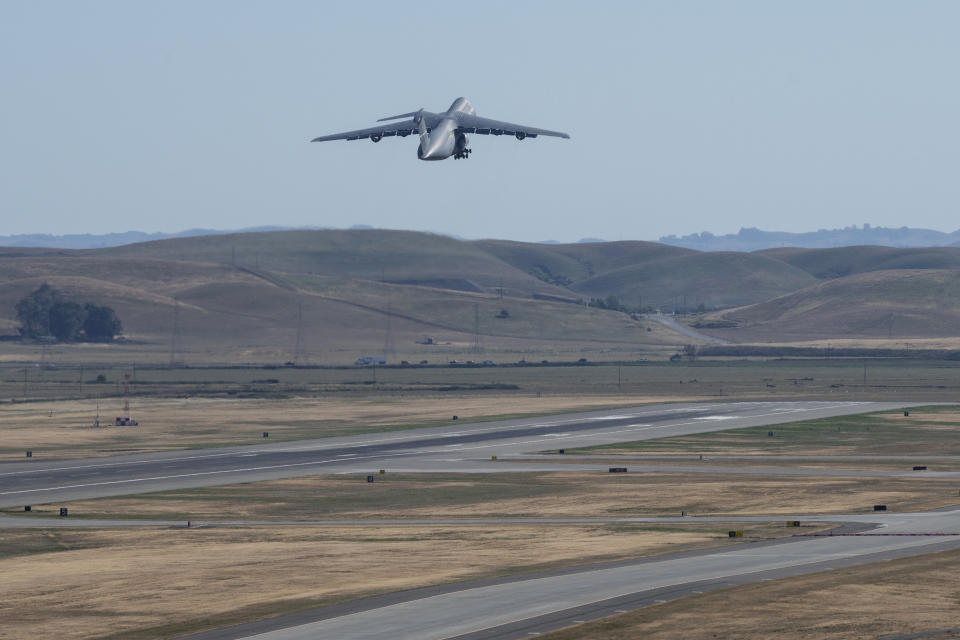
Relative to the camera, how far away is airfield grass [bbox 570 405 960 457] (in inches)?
4427

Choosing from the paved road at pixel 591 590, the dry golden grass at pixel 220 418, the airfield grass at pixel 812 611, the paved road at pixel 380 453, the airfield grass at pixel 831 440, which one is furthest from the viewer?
the dry golden grass at pixel 220 418

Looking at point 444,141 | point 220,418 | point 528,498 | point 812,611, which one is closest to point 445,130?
point 444,141

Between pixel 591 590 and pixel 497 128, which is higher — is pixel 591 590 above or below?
below

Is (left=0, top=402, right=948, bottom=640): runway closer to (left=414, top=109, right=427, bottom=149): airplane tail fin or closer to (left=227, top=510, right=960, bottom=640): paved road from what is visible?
(left=227, top=510, right=960, bottom=640): paved road

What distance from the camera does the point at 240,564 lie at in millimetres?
58531

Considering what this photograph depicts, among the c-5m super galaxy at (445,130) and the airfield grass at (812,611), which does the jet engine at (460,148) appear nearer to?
the c-5m super galaxy at (445,130)

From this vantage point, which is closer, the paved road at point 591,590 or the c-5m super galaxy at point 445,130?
the paved road at point 591,590

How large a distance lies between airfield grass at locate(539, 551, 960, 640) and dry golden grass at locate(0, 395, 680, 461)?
76905mm

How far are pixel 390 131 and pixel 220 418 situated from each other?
199ft

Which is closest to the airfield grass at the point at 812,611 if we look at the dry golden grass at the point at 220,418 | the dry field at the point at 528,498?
the dry field at the point at 528,498

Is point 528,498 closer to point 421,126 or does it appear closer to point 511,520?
point 511,520

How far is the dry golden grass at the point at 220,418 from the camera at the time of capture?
407 feet

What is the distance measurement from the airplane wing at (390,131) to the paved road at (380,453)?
77.6ft

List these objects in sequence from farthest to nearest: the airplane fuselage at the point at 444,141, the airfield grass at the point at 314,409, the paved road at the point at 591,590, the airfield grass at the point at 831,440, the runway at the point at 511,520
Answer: the airfield grass at the point at 314,409 → the airfield grass at the point at 831,440 → the airplane fuselage at the point at 444,141 → the runway at the point at 511,520 → the paved road at the point at 591,590
